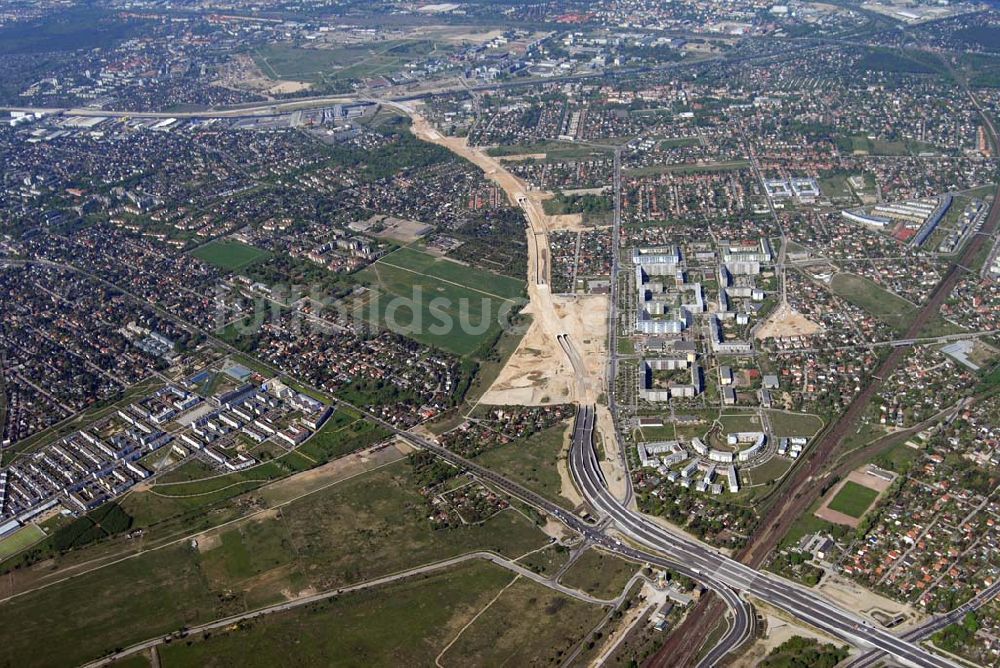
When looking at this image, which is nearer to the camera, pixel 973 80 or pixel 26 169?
pixel 26 169

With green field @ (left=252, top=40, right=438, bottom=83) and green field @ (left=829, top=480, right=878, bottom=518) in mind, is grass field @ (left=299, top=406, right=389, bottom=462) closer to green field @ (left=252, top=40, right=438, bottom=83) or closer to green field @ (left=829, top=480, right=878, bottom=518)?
green field @ (left=829, top=480, right=878, bottom=518)

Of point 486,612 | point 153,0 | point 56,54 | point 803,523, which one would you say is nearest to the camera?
point 486,612

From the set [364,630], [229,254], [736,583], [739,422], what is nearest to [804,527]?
[736,583]

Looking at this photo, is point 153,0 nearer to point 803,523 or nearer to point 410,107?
point 410,107

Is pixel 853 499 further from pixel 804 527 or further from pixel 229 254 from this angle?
pixel 229 254

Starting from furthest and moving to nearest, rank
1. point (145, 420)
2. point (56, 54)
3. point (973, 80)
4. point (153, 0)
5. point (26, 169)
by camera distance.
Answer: point (153, 0) → point (56, 54) → point (973, 80) → point (26, 169) → point (145, 420)

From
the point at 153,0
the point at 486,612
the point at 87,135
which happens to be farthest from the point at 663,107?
the point at 153,0

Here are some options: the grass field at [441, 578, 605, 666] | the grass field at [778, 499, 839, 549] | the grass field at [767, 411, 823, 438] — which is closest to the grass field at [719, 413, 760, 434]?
the grass field at [767, 411, 823, 438]

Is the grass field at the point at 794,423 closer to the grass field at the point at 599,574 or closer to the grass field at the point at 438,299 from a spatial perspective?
the grass field at the point at 599,574
